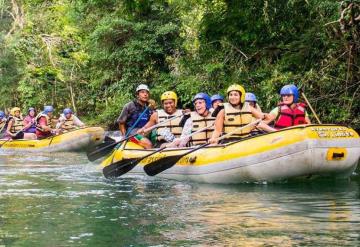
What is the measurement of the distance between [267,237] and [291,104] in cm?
415

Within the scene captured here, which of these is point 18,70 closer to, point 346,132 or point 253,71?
point 253,71

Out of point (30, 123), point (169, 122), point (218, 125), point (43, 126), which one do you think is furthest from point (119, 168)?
point (30, 123)

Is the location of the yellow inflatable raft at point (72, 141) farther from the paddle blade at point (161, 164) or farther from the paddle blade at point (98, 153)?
the paddle blade at point (161, 164)

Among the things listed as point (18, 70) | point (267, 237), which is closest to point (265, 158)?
point (267, 237)

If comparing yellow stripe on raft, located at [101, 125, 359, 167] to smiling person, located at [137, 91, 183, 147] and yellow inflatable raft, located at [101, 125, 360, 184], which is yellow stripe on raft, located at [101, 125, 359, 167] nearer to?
yellow inflatable raft, located at [101, 125, 360, 184]

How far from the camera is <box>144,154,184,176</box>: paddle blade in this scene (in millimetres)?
9852

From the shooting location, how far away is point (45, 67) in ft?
84.3

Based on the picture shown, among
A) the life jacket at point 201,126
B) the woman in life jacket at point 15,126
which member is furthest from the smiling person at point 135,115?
the woman in life jacket at point 15,126

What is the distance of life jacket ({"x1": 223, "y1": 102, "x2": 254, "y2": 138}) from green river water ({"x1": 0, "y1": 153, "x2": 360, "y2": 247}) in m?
0.98

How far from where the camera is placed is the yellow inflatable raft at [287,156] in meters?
8.54

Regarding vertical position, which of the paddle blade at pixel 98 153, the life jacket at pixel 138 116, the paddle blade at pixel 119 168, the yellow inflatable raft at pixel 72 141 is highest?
the life jacket at pixel 138 116

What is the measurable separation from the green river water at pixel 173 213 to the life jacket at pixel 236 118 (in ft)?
3.22

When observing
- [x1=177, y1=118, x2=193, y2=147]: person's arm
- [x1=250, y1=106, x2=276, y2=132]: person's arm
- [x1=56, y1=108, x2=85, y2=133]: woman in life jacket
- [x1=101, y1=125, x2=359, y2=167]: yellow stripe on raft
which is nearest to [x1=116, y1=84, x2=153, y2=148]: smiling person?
[x1=177, y1=118, x2=193, y2=147]: person's arm

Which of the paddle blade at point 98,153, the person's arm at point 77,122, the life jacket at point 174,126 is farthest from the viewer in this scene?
the person's arm at point 77,122
